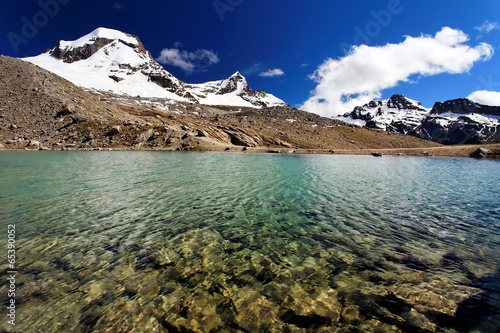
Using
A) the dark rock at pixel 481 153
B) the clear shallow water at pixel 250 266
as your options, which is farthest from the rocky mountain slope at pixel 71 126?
the clear shallow water at pixel 250 266

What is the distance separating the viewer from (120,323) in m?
4.76

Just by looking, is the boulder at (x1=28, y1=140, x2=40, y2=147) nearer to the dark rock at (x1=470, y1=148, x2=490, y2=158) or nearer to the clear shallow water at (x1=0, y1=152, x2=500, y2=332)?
the clear shallow water at (x1=0, y1=152, x2=500, y2=332)

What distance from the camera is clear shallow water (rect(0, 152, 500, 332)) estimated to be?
16.1ft

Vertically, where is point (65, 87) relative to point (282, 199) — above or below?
above

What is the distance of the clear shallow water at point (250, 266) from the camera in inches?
193

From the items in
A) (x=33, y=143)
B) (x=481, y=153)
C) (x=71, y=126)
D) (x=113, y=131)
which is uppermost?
(x=71, y=126)

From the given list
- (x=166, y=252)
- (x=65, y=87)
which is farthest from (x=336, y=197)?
(x=65, y=87)

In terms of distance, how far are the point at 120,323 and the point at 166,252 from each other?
3008mm

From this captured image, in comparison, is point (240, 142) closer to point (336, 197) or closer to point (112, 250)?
point (336, 197)

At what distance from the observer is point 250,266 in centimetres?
697

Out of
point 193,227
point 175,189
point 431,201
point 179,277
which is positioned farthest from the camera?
point 175,189

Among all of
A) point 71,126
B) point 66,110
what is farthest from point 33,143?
point 66,110

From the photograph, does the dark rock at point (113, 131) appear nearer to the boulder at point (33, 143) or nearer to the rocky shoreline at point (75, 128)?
the rocky shoreline at point (75, 128)

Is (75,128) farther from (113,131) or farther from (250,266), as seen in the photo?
(250,266)
